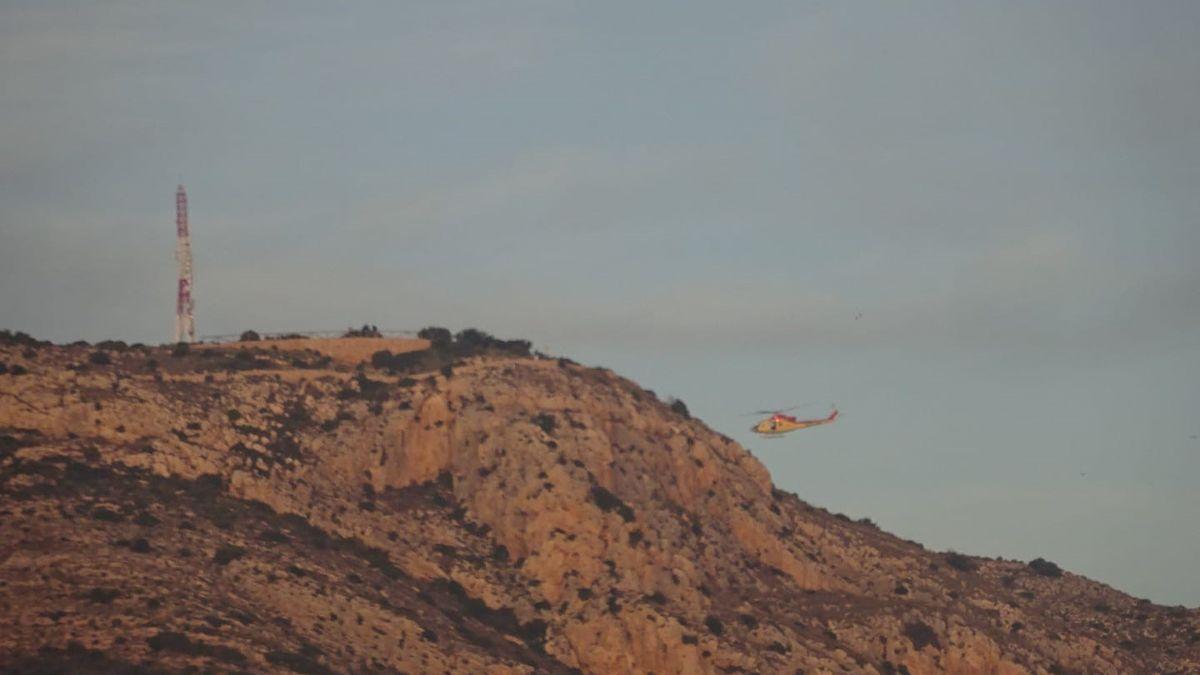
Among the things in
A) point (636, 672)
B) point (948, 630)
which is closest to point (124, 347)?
point (636, 672)

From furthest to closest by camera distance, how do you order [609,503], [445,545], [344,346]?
[344,346] < [609,503] < [445,545]

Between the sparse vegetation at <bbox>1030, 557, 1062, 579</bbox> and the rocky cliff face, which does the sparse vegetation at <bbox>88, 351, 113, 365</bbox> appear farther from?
the sparse vegetation at <bbox>1030, 557, 1062, 579</bbox>

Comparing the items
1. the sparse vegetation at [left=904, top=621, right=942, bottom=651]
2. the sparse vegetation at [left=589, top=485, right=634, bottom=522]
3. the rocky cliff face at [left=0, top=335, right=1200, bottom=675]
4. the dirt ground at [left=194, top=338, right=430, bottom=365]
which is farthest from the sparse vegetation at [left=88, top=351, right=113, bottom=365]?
the sparse vegetation at [left=904, top=621, right=942, bottom=651]

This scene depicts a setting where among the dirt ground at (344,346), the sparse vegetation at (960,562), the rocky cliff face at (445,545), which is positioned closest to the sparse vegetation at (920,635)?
the rocky cliff face at (445,545)

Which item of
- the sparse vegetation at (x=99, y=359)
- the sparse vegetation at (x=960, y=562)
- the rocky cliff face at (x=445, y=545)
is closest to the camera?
the rocky cliff face at (x=445, y=545)

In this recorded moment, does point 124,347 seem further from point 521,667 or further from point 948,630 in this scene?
point 948,630

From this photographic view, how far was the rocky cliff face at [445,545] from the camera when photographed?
116188 mm

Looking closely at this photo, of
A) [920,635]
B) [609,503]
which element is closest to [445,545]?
[609,503]

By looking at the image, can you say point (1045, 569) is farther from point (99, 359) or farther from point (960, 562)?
point (99, 359)

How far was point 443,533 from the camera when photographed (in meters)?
139

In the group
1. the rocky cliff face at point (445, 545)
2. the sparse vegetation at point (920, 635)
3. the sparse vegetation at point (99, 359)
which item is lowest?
the sparse vegetation at point (920, 635)

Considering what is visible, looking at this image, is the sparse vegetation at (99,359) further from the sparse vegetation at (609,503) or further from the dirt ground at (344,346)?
the sparse vegetation at (609,503)

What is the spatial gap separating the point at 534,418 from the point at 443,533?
39.9 ft

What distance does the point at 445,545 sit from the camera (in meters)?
138
